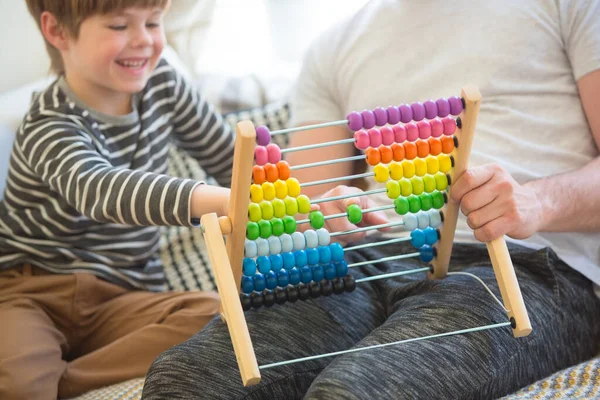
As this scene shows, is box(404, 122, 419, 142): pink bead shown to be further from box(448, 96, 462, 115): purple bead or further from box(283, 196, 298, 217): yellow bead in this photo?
box(283, 196, 298, 217): yellow bead

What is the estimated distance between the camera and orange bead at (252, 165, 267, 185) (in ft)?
3.32

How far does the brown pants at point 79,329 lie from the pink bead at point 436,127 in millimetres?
595

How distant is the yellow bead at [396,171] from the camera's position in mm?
1081

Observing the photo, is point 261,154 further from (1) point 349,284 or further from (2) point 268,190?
(1) point 349,284

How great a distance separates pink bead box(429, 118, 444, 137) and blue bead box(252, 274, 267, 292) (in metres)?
0.34

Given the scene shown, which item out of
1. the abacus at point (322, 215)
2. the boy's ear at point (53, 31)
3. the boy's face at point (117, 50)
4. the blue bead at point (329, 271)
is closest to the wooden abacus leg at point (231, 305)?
the abacus at point (322, 215)

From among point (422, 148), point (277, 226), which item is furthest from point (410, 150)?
point (277, 226)

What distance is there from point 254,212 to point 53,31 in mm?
638

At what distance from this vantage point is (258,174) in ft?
3.32

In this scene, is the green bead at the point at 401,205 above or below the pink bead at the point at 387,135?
below

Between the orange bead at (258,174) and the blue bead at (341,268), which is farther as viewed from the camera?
the blue bead at (341,268)

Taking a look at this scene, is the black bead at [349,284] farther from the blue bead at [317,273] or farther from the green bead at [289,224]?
the green bead at [289,224]

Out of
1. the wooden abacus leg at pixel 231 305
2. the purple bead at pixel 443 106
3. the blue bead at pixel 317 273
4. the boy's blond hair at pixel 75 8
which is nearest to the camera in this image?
the wooden abacus leg at pixel 231 305

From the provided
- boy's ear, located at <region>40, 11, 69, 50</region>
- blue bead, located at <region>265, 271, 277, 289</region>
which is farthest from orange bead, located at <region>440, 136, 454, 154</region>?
boy's ear, located at <region>40, 11, 69, 50</region>
